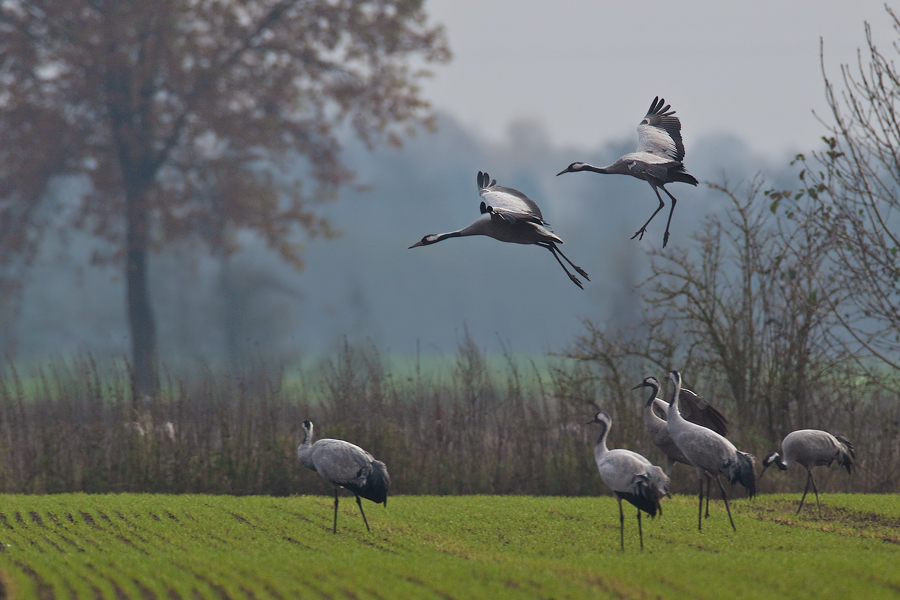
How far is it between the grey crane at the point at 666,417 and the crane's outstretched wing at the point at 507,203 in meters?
3.88

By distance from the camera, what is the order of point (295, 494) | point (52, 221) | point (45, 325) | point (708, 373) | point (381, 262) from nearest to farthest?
point (295, 494)
point (708, 373)
point (52, 221)
point (45, 325)
point (381, 262)

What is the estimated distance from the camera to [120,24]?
2200 cm

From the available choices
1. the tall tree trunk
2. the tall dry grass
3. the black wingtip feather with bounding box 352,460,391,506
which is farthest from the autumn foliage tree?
the black wingtip feather with bounding box 352,460,391,506

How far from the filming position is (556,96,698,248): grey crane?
537cm

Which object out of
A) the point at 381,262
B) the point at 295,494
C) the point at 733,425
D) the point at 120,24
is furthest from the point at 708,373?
the point at 381,262

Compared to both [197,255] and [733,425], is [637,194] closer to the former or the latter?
[197,255]

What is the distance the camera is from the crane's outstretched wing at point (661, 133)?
19.2ft

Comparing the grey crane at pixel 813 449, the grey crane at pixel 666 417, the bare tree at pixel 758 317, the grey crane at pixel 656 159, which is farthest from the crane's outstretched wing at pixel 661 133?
the bare tree at pixel 758 317

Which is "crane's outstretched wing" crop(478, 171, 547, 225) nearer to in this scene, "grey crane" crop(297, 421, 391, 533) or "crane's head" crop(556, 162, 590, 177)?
"crane's head" crop(556, 162, 590, 177)

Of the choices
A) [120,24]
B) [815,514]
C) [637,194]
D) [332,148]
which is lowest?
[815,514]

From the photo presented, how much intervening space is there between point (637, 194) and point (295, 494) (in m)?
49.3

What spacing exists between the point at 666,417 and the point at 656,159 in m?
4.68

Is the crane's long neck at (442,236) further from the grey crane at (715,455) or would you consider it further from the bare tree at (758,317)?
the bare tree at (758,317)

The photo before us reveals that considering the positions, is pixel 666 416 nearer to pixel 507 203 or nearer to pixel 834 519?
pixel 834 519
